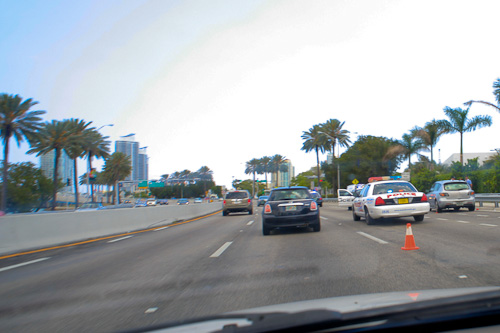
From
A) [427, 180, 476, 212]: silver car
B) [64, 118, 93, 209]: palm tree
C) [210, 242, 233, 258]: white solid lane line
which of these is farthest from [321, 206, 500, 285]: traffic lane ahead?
[64, 118, 93, 209]: palm tree

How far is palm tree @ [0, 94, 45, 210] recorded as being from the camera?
127 ft

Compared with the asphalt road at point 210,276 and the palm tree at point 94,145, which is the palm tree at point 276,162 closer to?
the palm tree at point 94,145

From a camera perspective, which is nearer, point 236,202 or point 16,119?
point 236,202

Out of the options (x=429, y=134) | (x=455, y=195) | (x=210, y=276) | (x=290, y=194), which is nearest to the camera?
(x=210, y=276)

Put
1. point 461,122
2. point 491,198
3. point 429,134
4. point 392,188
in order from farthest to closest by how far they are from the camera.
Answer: point 429,134, point 461,122, point 491,198, point 392,188

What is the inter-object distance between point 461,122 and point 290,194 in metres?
31.9

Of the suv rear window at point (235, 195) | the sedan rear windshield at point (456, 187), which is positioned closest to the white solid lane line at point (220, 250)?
the sedan rear windshield at point (456, 187)

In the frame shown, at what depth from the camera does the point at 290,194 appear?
1280 cm

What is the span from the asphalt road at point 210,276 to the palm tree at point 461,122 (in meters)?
30.9

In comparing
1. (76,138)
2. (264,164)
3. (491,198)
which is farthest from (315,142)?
(264,164)

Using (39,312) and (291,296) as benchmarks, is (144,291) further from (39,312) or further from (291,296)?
(291,296)

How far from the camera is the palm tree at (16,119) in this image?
3862 cm

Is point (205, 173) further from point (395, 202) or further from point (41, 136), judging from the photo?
point (395, 202)

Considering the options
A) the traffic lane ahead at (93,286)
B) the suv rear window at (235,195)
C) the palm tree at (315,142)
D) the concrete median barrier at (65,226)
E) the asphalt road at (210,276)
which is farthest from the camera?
the palm tree at (315,142)
